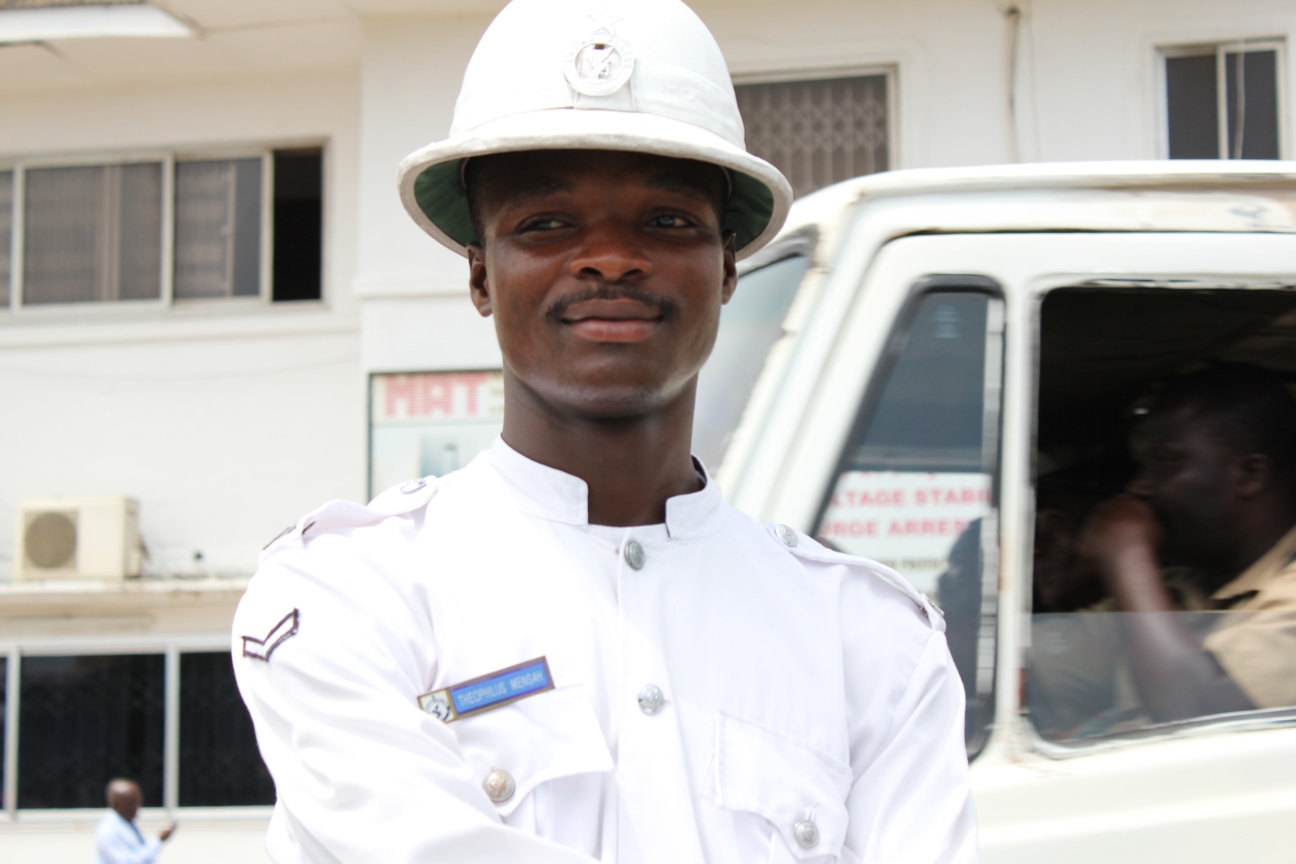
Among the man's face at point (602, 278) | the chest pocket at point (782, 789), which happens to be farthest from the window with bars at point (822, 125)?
the chest pocket at point (782, 789)

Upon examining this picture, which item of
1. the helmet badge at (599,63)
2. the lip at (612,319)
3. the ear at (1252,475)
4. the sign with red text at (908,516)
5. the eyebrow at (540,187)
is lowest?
the sign with red text at (908,516)

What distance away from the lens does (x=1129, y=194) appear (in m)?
2.28

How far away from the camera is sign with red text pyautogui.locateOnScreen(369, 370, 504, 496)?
799 cm

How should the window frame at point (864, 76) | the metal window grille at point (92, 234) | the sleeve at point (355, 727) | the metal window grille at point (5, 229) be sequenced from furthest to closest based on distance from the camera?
the metal window grille at point (5, 229) → the metal window grille at point (92, 234) → the window frame at point (864, 76) → the sleeve at point (355, 727)

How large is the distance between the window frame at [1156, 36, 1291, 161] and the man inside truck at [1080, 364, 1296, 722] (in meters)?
5.67

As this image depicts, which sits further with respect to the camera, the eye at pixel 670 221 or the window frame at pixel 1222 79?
the window frame at pixel 1222 79

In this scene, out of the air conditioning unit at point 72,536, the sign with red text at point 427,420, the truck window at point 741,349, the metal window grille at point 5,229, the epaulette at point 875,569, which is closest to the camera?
the epaulette at point 875,569

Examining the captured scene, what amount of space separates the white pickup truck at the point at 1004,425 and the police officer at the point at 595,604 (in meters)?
0.66

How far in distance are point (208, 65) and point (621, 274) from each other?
8.52 meters

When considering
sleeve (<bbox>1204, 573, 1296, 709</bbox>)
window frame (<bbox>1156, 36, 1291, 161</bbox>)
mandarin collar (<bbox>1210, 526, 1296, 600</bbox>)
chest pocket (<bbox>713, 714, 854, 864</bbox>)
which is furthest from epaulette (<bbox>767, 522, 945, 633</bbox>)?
window frame (<bbox>1156, 36, 1291, 161</bbox>)

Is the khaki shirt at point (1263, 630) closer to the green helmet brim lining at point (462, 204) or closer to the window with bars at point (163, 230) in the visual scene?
the green helmet brim lining at point (462, 204)

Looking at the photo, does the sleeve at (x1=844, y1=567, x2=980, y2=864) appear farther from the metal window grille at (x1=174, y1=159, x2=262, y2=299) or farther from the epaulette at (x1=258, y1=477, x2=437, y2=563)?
the metal window grille at (x1=174, y1=159, x2=262, y2=299)

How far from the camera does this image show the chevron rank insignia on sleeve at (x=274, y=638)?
1238 millimetres

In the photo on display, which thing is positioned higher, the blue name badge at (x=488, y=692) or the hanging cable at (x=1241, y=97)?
the hanging cable at (x=1241, y=97)
